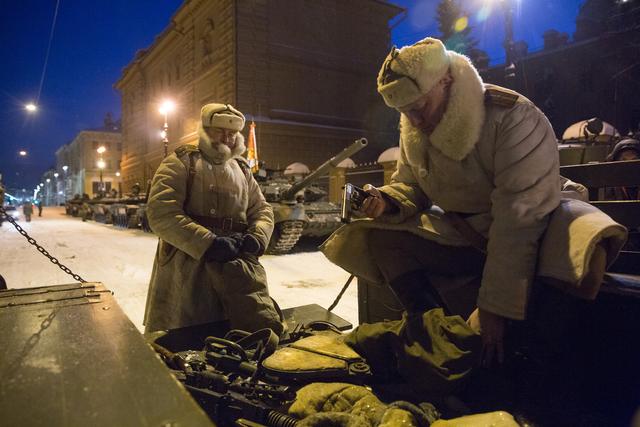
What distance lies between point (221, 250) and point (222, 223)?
319 millimetres

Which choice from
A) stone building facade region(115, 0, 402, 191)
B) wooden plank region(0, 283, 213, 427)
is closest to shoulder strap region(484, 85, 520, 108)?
wooden plank region(0, 283, 213, 427)

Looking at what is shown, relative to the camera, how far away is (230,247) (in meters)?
2.67

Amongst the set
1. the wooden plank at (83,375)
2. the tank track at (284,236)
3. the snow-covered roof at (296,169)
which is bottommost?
the tank track at (284,236)

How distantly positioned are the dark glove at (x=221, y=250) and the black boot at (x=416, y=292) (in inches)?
44.0

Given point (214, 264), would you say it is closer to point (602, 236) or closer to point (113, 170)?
point (602, 236)

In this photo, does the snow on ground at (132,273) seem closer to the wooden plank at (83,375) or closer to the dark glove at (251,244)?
the dark glove at (251,244)

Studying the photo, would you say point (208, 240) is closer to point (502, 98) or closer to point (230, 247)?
point (230, 247)

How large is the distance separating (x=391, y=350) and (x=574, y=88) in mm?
25975

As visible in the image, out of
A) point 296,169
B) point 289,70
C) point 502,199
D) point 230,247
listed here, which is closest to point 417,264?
point 502,199

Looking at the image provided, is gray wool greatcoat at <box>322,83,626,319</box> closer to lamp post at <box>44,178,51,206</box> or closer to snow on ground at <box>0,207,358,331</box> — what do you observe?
snow on ground at <box>0,207,358,331</box>

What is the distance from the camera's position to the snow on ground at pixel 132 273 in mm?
4445

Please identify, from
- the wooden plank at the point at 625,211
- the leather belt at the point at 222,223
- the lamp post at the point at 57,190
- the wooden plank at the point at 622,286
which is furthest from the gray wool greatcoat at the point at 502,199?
the lamp post at the point at 57,190

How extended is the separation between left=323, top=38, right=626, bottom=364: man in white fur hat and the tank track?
5.66 m

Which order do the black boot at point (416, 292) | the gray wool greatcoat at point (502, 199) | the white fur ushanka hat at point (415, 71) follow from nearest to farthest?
the gray wool greatcoat at point (502, 199) → the white fur ushanka hat at point (415, 71) → the black boot at point (416, 292)
